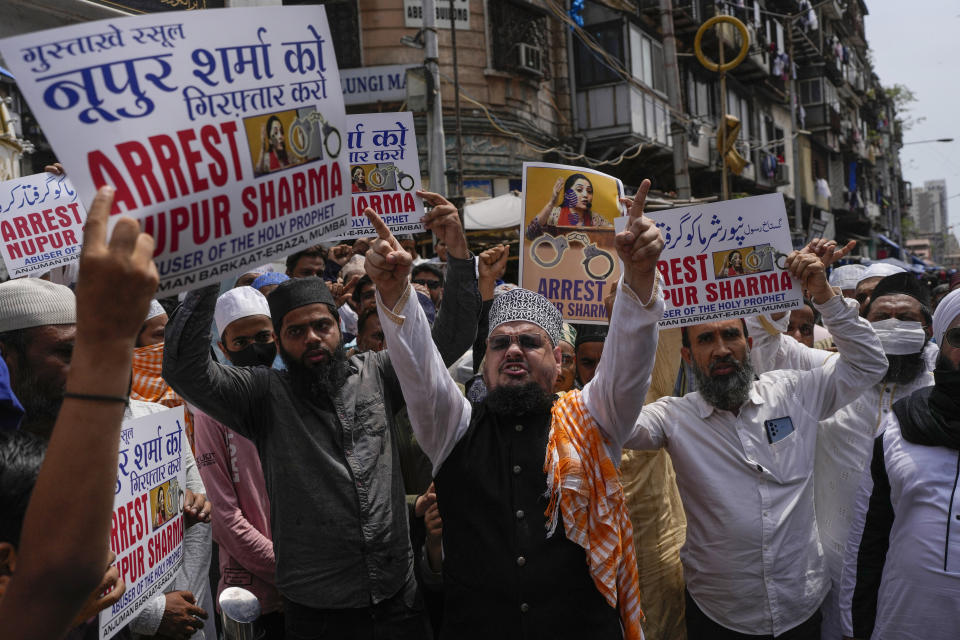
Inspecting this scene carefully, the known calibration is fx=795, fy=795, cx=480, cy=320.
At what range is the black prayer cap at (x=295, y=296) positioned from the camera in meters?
3.25

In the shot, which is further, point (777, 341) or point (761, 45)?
point (761, 45)

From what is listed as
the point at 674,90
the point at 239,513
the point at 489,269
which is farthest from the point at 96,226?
the point at 674,90

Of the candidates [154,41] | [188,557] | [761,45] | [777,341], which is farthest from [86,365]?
[761,45]

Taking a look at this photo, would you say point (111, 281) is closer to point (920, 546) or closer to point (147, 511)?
point (147, 511)

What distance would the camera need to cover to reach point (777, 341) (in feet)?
14.0

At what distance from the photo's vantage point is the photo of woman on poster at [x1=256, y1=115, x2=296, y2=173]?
1981mm

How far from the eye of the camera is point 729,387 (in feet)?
11.1

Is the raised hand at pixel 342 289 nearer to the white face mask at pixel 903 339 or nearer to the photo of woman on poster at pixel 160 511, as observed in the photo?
the photo of woman on poster at pixel 160 511

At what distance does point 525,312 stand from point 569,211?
1607 mm

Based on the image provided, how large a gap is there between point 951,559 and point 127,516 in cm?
275

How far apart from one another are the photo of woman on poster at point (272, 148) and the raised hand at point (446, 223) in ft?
3.17

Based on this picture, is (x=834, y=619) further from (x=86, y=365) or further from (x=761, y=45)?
(x=761, y=45)

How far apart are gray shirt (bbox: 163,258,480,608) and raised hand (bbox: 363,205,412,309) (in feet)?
1.48

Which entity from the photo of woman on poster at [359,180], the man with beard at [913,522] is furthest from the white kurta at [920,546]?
the photo of woman on poster at [359,180]
